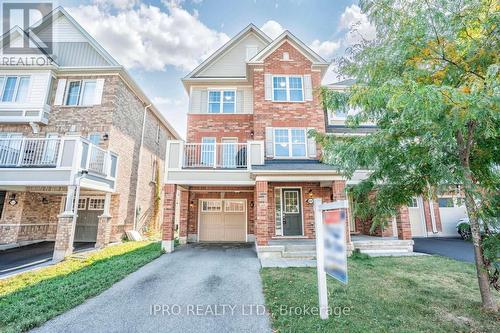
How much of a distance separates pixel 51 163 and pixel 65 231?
129 inches

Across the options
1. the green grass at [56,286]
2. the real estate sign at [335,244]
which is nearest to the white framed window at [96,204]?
the green grass at [56,286]

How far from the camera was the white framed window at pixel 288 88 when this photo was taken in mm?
11797

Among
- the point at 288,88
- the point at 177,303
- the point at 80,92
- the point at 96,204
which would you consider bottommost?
the point at 177,303

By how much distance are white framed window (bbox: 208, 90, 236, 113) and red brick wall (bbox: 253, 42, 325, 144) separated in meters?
1.89

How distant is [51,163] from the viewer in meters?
9.82

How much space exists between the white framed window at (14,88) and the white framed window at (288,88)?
13427mm

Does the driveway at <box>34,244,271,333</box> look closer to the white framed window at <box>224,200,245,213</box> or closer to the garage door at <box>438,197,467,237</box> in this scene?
the white framed window at <box>224,200,245,213</box>

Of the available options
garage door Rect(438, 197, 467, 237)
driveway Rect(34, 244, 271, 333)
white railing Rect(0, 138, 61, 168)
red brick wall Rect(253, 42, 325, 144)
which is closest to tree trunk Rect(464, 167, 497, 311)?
driveway Rect(34, 244, 271, 333)

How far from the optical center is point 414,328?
3.68 metres

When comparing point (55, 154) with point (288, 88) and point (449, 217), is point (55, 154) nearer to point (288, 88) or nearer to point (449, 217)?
point (288, 88)

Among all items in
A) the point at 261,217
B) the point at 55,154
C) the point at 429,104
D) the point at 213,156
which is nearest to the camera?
the point at 429,104

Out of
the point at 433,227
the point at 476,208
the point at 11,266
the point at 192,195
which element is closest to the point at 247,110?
the point at 192,195

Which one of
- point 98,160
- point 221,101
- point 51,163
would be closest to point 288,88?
point 221,101

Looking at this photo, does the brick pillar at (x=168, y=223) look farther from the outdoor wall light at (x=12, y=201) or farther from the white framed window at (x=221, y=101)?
the outdoor wall light at (x=12, y=201)
